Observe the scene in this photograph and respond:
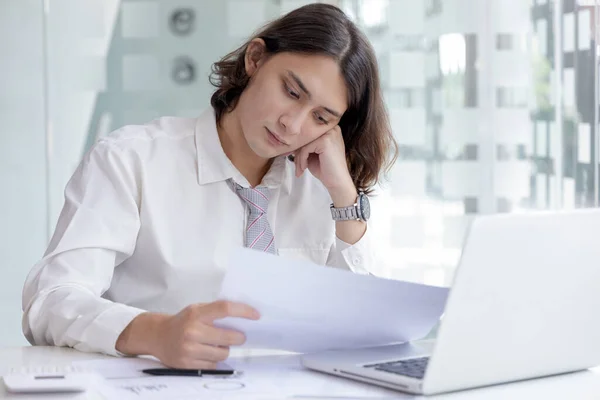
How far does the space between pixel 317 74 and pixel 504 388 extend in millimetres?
875

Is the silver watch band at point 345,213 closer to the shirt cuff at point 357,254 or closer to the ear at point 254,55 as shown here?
the shirt cuff at point 357,254

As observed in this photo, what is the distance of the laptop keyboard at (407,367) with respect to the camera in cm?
115

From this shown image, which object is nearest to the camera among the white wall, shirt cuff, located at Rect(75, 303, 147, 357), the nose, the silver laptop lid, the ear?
the silver laptop lid

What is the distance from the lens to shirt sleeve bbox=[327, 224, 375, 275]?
1975 millimetres

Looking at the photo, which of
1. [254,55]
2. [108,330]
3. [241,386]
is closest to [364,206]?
[254,55]

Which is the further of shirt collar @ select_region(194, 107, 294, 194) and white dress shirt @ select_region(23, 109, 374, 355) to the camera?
shirt collar @ select_region(194, 107, 294, 194)

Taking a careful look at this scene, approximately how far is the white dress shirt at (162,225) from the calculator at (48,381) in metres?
0.33

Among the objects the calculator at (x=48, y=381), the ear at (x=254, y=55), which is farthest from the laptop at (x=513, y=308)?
the ear at (x=254, y=55)

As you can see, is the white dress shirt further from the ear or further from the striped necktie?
the ear

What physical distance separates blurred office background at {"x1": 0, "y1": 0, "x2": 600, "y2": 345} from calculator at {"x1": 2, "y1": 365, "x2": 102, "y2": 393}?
2.71 meters

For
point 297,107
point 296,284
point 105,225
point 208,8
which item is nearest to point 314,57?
point 297,107

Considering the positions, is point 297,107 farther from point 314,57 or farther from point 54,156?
point 54,156

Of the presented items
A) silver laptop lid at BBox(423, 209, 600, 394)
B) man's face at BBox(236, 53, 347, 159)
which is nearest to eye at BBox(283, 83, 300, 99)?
man's face at BBox(236, 53, 347, 159)

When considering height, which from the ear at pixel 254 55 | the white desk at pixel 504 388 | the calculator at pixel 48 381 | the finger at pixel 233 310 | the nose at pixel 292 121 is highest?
the ear at pixel 254 55
